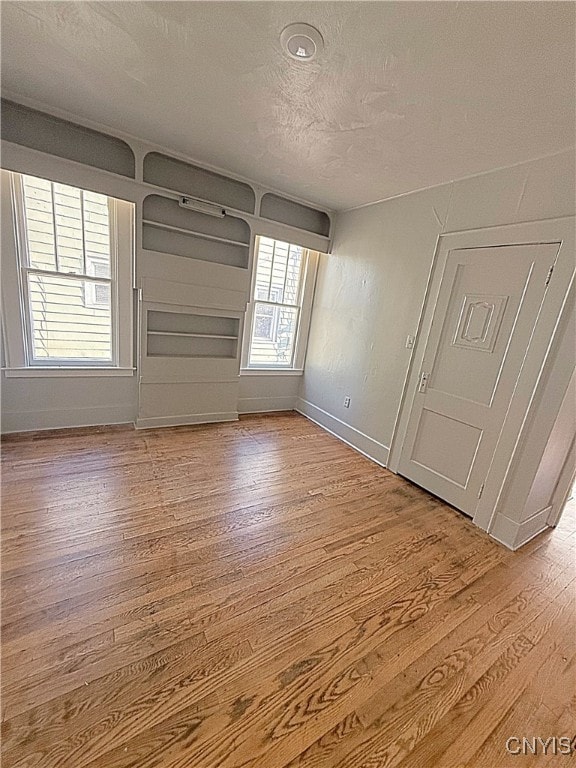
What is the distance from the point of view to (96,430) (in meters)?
3.12

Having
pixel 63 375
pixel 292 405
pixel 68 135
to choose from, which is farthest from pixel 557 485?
pixel 68 135

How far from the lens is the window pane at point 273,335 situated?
4.01 meters

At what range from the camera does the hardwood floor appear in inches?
42.4

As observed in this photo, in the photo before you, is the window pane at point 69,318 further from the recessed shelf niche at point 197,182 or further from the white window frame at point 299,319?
the white window frame at point 299,319

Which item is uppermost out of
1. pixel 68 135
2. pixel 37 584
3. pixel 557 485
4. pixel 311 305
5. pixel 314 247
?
pixel 68 135

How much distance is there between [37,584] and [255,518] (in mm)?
1203

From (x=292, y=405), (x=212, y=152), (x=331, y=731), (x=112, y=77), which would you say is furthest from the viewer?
(x=292, y=405)

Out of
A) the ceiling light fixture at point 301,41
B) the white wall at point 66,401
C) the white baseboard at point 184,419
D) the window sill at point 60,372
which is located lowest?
the white baseboard at point 184,419

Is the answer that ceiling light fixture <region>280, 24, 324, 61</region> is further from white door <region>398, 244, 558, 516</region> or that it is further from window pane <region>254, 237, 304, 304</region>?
window pane <region>254, 237, 304, 304</region>

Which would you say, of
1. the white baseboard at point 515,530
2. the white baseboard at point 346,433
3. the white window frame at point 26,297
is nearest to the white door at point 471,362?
the white baseboard at point 515,530

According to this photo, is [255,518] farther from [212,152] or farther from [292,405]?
[212,152]

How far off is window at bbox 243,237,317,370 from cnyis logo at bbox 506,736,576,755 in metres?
3.58

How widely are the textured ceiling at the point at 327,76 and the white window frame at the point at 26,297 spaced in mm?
716

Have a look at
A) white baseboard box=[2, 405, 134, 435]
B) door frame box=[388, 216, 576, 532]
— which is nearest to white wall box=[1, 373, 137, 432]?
white baseboard box=[2, 405, 134, 435]
